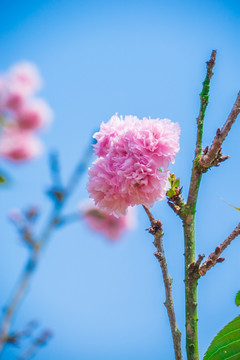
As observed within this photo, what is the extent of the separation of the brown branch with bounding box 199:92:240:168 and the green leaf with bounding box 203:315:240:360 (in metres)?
0.34

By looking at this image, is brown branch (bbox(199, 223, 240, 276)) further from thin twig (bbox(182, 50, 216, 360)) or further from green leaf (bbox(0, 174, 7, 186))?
green leaf (bbox(0, 174, 7, 186))

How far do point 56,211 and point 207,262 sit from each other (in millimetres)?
468

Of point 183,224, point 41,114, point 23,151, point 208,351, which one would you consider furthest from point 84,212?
point 41,114

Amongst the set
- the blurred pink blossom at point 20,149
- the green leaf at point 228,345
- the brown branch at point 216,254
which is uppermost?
the blurred pink blossom at point 20,149

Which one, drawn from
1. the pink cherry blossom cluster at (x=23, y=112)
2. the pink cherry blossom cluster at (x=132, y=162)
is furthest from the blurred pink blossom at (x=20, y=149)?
the pink cherry blossom cluster at (x=132, y=162)

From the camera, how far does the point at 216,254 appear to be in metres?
0.81

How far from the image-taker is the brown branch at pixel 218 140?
852 millimetres

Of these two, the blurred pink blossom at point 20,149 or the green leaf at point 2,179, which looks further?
the blurred pink blossom at point 20,149

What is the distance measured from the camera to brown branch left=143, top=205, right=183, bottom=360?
743 mm

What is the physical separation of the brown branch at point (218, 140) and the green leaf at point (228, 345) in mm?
336

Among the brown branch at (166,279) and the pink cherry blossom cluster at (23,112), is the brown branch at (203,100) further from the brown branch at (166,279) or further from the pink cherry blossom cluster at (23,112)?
the pink cherry blossom cluster at (23,112)

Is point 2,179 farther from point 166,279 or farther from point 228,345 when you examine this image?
point 228,345

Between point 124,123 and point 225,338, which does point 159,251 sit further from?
point 124,123

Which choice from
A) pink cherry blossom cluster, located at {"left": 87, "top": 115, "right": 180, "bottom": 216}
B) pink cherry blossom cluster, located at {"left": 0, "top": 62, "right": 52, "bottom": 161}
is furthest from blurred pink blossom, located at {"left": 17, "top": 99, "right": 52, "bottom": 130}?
pink cherry blossom cluster, located at {"left": 87, "top": 115, "right": 180, "bottom": 216}
